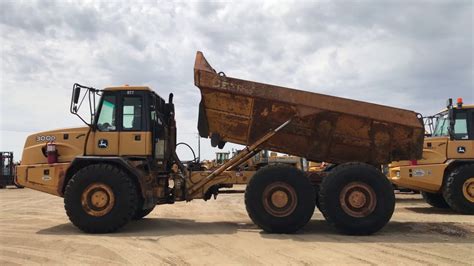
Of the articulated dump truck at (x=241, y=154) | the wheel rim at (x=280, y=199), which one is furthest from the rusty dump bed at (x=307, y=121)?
the wheel rim at (x=280, y=199)

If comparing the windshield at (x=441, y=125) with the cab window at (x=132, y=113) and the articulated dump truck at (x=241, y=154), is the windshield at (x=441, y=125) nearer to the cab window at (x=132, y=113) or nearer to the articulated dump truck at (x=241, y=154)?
the articulated dump truck at (x=241, y=154)

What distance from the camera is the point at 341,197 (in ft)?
28.1

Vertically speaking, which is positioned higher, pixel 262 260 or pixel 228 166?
pixel 228 166

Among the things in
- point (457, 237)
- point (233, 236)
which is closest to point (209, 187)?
point (233, 236)

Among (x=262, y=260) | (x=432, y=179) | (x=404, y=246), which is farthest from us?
(x=432, y=179)

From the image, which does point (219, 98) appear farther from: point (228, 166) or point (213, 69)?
point (228, 166)

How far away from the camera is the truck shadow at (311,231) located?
811 centimetres

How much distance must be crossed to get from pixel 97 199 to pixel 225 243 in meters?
2.77

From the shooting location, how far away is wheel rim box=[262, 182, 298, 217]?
860 centimetres

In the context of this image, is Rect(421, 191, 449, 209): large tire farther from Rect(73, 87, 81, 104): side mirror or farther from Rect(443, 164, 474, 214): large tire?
Rect(73, 87, 81, 104): side mirror

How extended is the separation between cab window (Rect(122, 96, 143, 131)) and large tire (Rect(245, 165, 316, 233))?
2677mm

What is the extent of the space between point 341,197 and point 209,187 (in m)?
2.71

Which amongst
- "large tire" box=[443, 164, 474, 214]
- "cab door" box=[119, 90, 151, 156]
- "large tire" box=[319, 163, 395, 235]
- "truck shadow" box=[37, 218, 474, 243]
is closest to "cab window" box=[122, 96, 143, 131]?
"cab door" box=[119, 90, 151, 156]

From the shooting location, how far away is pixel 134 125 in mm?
9266
